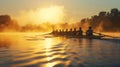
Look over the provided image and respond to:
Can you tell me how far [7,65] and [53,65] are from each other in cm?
235

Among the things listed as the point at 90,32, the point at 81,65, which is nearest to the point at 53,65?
the point at 81,65

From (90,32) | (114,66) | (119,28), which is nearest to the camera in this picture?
(114,66)

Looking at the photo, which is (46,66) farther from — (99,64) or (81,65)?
(99,64)

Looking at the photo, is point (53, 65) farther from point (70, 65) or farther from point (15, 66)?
point (15, 66)

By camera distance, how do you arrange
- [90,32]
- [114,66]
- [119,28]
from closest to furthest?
1. [114,66]
2. [90,32]
3. [119,28]

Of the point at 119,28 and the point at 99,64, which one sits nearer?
the point at 99,64

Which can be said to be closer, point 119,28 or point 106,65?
point 106,65

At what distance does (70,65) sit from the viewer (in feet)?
48.0

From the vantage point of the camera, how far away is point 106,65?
571 inches

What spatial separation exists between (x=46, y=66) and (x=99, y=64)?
2741mm

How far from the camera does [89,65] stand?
14555 millimetres

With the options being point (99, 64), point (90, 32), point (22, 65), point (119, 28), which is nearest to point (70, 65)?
point (99, 64)

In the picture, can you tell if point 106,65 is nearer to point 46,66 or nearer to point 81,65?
point 81,65

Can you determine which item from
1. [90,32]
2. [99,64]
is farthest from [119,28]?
[99,64]
